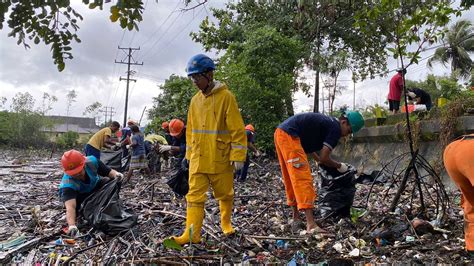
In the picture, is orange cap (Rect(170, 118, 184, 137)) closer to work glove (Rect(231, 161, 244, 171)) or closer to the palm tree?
work glove (Rect(231, 161, 244, 171))

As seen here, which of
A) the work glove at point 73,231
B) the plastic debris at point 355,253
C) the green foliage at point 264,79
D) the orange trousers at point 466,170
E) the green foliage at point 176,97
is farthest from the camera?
the green foliage at point 176,97

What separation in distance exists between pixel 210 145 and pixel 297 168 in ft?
3.18

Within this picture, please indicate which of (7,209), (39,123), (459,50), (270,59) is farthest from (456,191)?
(39,123)

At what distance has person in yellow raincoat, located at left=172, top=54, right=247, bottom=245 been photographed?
3922 millimetres

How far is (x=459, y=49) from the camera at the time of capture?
1228 inches

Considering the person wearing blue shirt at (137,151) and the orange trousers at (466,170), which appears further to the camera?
the person wearing blue shirt at (137,151)

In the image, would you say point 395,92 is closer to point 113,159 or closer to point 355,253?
point 355,253

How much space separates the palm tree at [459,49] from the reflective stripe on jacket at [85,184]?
3088cm

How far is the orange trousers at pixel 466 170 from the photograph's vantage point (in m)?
3.10

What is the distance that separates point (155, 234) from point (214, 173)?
1.05m

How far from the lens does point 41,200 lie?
6.88 meters

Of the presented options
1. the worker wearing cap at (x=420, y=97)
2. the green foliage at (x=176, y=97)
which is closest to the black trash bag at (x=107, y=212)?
the worker wearing cap at (x=420, y=97)

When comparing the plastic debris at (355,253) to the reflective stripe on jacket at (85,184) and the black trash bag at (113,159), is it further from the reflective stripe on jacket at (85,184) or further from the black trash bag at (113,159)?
the black trash bag at (113,159)

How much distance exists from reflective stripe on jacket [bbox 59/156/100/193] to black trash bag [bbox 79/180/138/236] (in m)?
0.18
